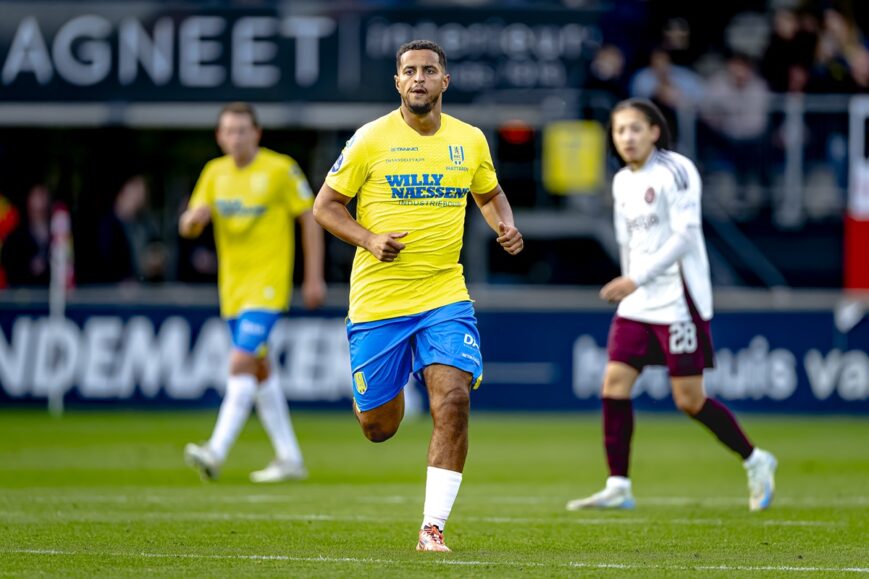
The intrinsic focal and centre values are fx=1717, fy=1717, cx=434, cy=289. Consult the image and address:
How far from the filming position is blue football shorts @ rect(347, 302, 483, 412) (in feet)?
26.7

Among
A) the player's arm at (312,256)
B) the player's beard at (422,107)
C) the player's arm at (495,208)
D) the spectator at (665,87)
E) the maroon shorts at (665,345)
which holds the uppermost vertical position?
the spectator at (665,87)

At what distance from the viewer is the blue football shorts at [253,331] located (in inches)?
488

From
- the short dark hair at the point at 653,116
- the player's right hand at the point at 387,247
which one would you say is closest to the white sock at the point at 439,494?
the player's right hand at the point at 387,247

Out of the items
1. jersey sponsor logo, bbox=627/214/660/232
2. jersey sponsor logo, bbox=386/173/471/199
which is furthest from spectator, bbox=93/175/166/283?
jersey sponsor logo, bbox=386/173/471/199

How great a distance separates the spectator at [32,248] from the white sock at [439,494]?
42.6ft

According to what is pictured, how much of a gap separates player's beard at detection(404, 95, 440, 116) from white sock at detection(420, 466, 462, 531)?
5.59 ft

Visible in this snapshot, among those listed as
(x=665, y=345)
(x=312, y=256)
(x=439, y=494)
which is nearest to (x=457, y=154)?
(x=439, y=494)

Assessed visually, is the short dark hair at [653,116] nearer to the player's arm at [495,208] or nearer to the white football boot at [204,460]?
the player's arm at [495,208]

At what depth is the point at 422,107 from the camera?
820 cm

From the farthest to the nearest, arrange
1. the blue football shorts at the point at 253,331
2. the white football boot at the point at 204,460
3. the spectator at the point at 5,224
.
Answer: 1. the spectator at the point at 5,224
2. the blue football shorts at the point at 253,331
3. the white football boot at the point at 204,460

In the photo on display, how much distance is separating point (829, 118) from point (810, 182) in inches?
30.8

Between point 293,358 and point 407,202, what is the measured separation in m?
11.0

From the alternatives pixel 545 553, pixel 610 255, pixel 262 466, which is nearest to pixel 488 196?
pixel 545 553

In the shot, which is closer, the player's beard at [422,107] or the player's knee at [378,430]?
the player's beard at [422,107]
